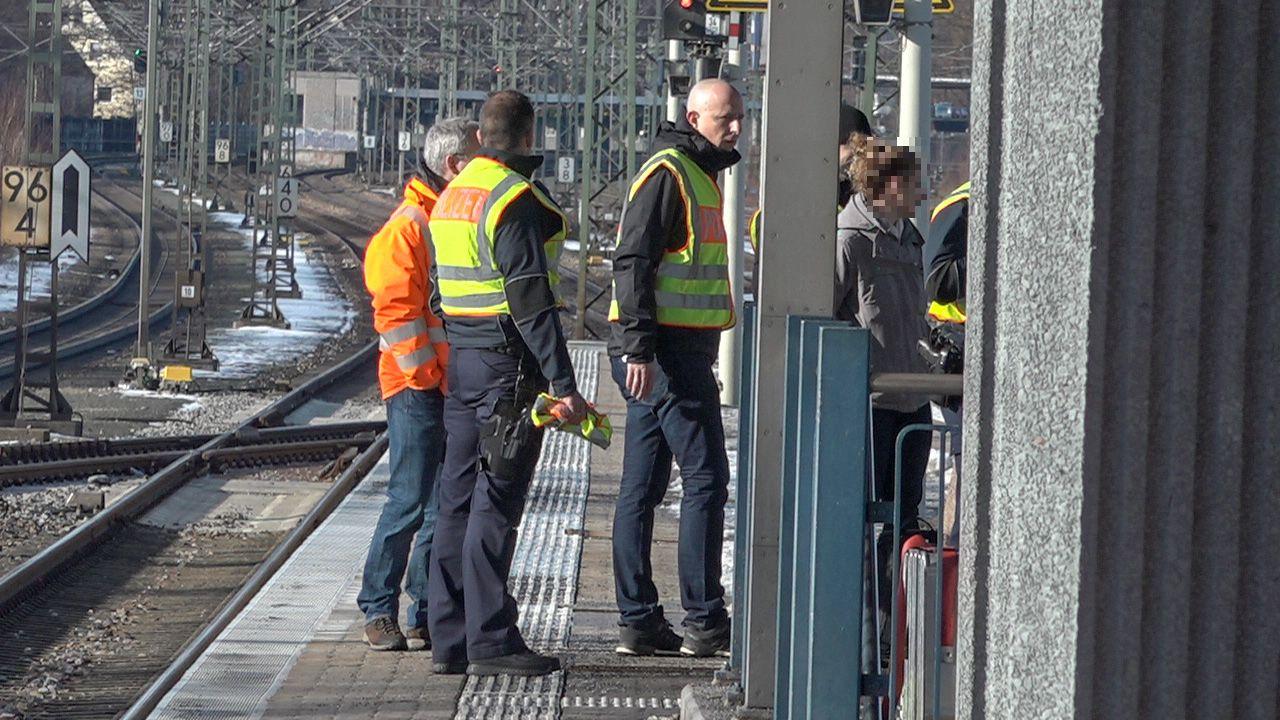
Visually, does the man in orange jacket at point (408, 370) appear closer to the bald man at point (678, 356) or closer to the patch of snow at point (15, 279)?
the bald man at point (678, 356)

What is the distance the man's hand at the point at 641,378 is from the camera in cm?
706

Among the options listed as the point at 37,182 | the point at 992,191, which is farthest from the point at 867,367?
the point at 37,182

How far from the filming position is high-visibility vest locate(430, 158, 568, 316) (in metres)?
6.88

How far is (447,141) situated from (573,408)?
125cm

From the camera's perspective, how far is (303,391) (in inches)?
933

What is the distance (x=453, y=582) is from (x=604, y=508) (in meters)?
4.40

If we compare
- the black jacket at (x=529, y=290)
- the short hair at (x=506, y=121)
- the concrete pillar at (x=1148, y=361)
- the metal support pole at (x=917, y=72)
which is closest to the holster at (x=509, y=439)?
the black jacket at (x=529, y=290)

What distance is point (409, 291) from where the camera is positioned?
7617 mm

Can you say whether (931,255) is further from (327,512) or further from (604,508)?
(327,512)

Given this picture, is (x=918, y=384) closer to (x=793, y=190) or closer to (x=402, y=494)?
(x=793, y=190)

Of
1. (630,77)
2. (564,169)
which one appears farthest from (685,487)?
(564,169)

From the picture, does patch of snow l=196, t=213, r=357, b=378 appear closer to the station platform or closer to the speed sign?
the speed sign

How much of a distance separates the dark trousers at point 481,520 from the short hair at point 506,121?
73cm

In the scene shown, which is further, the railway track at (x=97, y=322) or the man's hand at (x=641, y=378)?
the railway track at (x=97, y=322)
